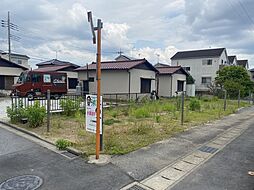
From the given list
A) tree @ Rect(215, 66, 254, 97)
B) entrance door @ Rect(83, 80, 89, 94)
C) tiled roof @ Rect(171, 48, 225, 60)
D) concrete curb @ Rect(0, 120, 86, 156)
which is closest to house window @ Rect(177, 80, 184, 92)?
tree @ Rect(215, 66, 254, 97)

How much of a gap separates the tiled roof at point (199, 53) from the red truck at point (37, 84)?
Result: 83.3ft

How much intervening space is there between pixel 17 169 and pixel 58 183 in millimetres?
1109

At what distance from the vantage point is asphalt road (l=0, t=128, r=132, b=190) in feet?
11.2

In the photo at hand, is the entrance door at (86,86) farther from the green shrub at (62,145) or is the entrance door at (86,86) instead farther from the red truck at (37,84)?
the green shrub at (62,145)

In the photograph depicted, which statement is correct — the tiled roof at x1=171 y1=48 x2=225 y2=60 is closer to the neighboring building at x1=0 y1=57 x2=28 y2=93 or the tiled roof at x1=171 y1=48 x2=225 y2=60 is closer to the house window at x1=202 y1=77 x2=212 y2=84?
the house window at x1=202 y1=77 x2=212 y2=84

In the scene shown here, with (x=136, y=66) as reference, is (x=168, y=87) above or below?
below

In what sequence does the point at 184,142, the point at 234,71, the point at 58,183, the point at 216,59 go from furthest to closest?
1. the point at 216,59
2. the point at 234,71
3. the point at 184,142
4. the point at 58,183

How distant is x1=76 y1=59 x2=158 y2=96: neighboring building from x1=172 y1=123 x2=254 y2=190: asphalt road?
39.8 feet

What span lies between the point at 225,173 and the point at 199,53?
35.6m

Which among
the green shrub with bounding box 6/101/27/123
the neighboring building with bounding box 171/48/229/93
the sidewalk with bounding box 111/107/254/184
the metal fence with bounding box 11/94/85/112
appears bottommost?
the sidewalk with bounding box 111/107/254/184

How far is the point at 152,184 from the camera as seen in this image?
11.4 ft

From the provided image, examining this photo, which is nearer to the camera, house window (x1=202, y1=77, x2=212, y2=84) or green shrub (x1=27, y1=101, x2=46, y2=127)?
green shrub (x1=27, y1=101, x2=46, y2=127)

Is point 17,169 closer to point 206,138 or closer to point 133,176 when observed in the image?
point 133,176

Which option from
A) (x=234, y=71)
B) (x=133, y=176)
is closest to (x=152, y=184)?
(x=133, y=176)
